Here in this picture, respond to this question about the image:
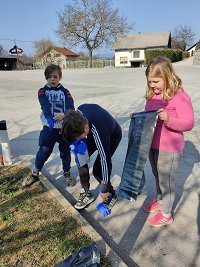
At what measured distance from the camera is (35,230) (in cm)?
276

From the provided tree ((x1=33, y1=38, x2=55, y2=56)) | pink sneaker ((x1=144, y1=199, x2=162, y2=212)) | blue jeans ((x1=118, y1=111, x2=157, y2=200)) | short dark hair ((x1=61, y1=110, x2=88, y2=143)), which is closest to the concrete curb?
blue jeans ((x1=118, y1=111, x2=157, y2=200))

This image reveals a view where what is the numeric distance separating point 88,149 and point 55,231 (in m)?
0.87

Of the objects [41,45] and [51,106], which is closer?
[51,106]

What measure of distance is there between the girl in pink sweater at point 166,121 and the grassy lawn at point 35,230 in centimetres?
85

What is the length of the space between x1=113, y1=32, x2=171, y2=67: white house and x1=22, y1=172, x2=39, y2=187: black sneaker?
52018 mm

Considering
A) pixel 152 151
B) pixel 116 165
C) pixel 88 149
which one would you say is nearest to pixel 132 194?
pixel 152 151

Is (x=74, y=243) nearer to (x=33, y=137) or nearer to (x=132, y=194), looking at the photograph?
(x=132, y=194)

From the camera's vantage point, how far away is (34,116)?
7.86 meters

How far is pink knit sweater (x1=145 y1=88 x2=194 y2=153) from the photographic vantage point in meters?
2.31

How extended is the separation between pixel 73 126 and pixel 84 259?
105 cm

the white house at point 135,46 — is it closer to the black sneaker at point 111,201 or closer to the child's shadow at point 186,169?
the child's shadow at point 186,169

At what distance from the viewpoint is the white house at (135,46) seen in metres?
53.8

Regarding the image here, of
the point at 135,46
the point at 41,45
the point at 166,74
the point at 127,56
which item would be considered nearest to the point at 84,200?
the point at 166,74

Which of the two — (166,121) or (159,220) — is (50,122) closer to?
(166,121)
